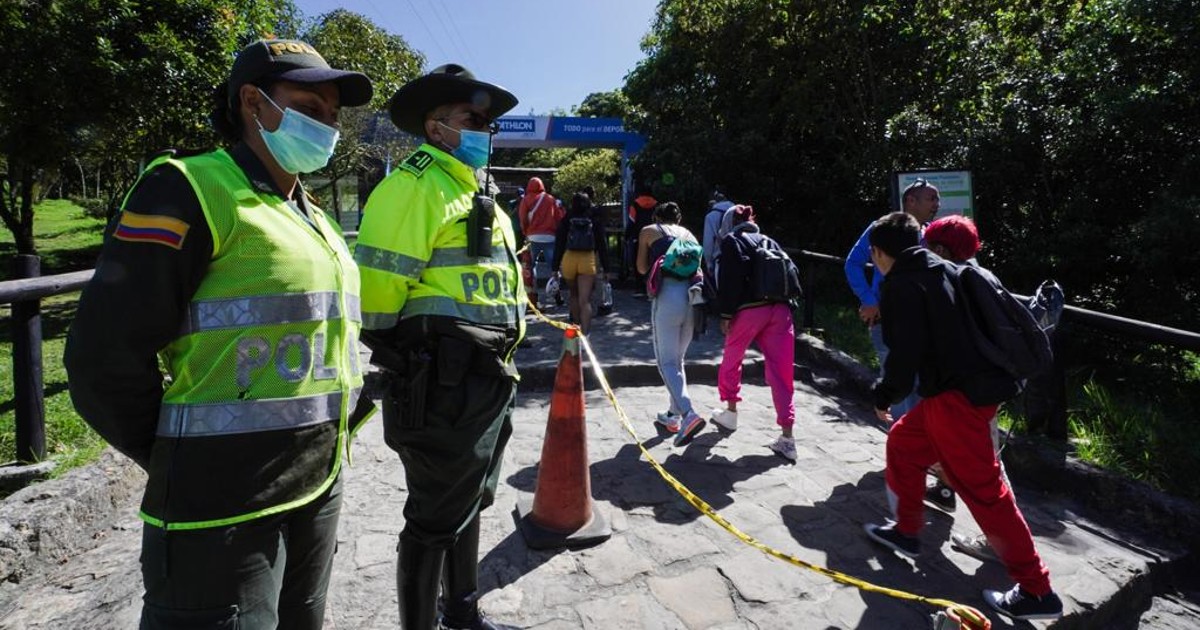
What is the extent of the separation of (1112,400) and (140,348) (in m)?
6.32

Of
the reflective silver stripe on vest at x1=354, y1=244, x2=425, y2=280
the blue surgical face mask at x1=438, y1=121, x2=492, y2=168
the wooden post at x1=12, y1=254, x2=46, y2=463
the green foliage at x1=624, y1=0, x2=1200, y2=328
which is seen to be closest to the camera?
the reflective silver stripe on vest at x1=354, y1=244, x2=425, y2=280

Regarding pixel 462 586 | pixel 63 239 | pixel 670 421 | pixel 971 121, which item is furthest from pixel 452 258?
pixel 63 239

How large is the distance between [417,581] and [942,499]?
3.08 meters

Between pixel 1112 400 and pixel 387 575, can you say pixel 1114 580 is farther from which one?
pixel 387 575

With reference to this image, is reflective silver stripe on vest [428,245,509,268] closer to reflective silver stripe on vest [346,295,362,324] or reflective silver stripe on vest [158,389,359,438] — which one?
reflective silver stripe on vest [346,295,362,324]

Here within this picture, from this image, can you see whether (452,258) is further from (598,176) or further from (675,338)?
(598,176)

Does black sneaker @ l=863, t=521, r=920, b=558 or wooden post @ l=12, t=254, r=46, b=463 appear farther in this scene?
wooden post @ l=12, t=254, r=46, b=463

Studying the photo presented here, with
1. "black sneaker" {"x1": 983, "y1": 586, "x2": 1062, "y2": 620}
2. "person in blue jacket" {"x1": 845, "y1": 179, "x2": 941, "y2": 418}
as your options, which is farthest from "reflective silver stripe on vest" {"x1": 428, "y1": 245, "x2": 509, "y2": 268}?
"person in blue jacket" {"x1": 845, "y1": 179, "x2": 941, "y2": 418}

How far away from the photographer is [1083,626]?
289cm

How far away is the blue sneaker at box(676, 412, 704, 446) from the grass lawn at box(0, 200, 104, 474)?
3.54 metres

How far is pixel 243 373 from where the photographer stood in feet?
4.93

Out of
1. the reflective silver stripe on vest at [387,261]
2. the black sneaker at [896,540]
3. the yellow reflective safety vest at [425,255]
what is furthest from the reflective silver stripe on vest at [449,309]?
the black sneaker at [896,540]

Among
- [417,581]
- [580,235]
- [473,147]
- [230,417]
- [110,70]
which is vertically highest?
[110,70]

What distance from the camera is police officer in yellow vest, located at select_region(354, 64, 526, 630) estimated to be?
2178mm
